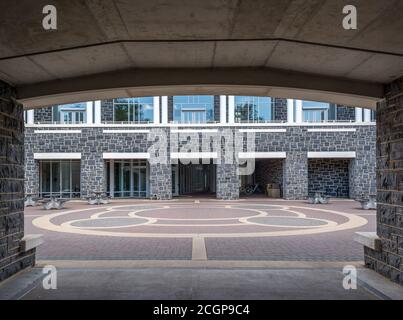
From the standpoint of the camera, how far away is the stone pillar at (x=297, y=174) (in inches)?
1003

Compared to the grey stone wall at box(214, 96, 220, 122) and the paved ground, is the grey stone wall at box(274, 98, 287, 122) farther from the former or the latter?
the paved ground

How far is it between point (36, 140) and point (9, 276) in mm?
21090

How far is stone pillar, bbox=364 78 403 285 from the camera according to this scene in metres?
5.85

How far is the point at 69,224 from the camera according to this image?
13.7 meters

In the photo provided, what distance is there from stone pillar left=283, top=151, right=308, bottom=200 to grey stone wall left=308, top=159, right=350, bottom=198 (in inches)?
65.5

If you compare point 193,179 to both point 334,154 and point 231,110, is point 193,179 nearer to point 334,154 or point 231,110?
point 231,110

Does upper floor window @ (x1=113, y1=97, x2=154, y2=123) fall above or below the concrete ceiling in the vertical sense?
above

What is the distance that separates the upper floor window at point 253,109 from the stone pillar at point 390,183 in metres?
19.4

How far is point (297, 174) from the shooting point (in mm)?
25531

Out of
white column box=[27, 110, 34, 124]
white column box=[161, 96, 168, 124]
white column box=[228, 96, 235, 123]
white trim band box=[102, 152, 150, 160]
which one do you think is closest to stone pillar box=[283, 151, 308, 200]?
white column box=[228, 96, 235, 123]

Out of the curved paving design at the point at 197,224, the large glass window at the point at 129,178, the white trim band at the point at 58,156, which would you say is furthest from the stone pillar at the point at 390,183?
the white trim band at the point at 58,156

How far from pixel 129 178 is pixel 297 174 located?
12.4 m

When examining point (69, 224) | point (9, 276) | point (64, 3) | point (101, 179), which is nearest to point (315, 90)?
point (64, 3)

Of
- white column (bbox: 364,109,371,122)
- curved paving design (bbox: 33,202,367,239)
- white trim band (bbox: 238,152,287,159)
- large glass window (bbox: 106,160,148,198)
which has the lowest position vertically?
curved paving design (bbox: 33,202,367,239)
